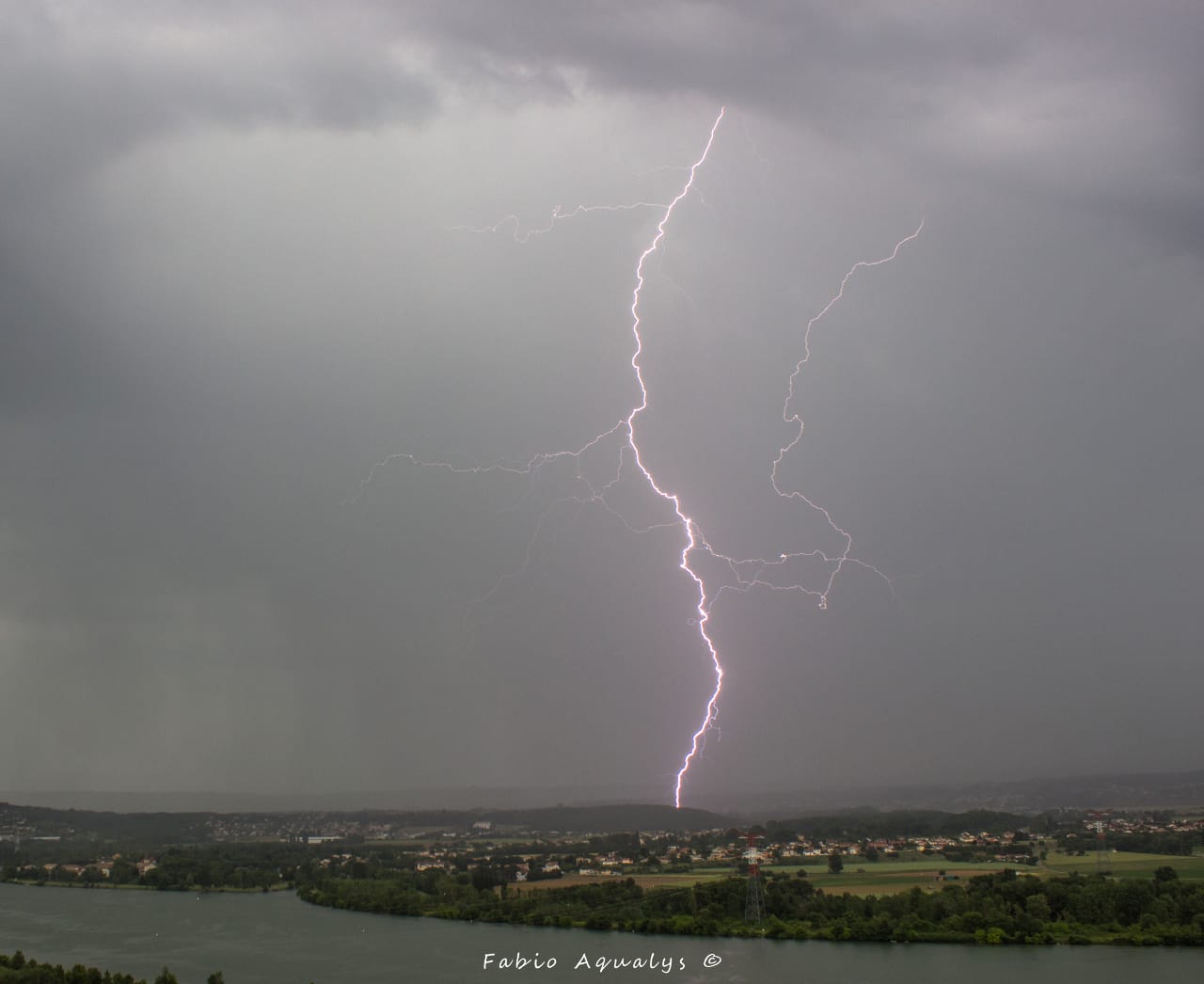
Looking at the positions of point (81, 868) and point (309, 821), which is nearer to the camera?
point (81, 868)

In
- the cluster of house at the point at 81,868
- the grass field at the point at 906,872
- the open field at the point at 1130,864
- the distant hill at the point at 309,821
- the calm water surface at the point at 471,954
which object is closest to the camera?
the calm water surface at the point at 471,954

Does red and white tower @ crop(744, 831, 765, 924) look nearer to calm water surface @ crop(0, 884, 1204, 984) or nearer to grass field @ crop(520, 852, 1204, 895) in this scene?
calm water surface @ crop(0, 884, 1204, 984)

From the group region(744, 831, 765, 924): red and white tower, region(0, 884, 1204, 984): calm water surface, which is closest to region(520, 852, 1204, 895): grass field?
region(744, 831, 765, 924): red and white tower

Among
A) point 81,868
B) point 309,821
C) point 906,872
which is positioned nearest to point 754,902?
point 906,872

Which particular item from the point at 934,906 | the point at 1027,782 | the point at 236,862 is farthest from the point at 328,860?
the point at 1027,782

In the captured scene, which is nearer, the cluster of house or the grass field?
the grass field

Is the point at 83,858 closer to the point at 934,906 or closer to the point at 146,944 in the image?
the point at 146,944

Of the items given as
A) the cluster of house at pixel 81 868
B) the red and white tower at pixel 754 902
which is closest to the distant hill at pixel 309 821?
the cluster of house at pixel 81 868

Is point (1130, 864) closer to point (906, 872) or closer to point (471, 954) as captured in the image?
point (906, 872)

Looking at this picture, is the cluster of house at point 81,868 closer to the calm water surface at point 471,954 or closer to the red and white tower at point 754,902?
the calm water surface at point 471,954
